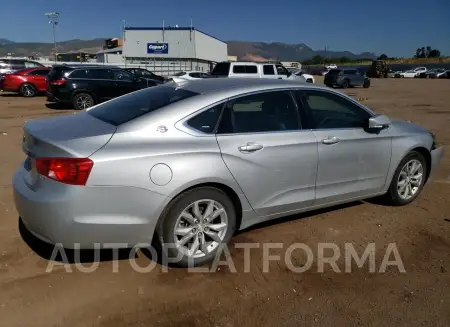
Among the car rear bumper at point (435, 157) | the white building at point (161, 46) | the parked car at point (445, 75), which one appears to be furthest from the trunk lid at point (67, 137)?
the parked car at point (445, 75)

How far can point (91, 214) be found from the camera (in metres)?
2.84

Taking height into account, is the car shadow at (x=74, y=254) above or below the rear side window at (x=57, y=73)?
below

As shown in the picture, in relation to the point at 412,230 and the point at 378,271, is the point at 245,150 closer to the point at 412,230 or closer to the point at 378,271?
the point at 378,271

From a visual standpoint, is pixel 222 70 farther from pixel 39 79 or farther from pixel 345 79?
pixel 345 79

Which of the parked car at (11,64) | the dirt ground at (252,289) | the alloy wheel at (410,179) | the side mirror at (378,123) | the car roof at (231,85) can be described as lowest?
the dirt ground at (252,289)

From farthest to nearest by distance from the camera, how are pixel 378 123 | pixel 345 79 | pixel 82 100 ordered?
pixel 345 79 → pixel 82 100 → pixel 378 123

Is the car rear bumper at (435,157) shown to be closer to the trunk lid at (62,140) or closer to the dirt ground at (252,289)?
the dirt ground at (252,289)

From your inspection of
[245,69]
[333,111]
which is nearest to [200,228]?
[333,111]

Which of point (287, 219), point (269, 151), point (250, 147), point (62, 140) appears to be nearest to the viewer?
point (62, 140)

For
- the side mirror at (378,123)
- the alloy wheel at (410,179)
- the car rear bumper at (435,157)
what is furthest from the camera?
the car rear bumper at (435,157)

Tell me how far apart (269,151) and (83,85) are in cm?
1211

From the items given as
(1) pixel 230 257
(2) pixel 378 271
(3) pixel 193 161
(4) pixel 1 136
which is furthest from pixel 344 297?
(4) pixel 1 136

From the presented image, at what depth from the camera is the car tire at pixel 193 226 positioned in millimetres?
3107

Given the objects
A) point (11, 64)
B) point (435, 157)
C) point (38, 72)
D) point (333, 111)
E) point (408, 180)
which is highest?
point (11, 64)
